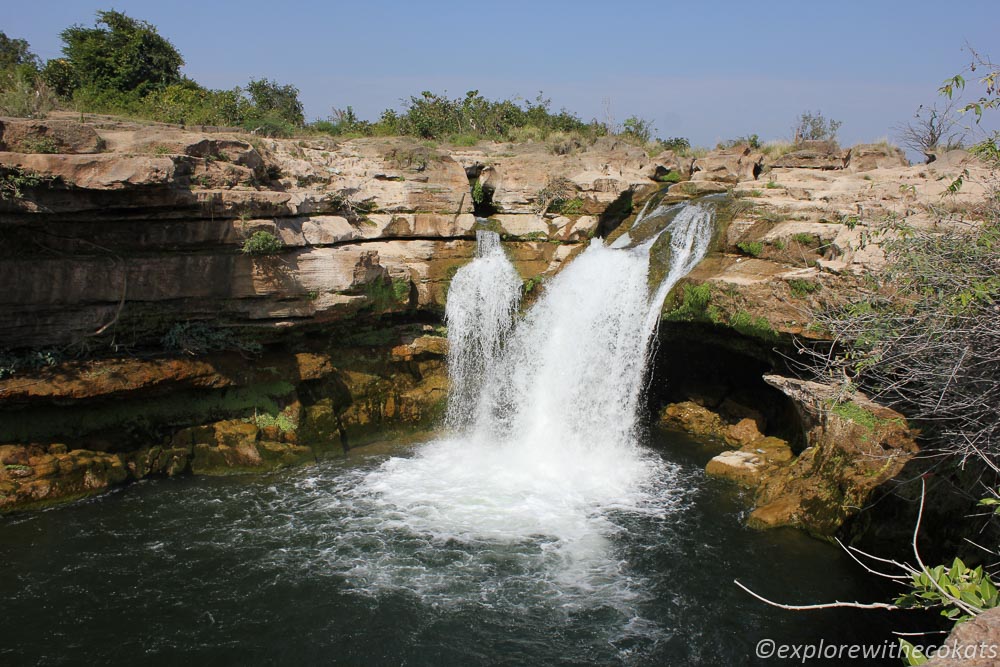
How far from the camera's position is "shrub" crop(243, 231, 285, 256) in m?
12.5

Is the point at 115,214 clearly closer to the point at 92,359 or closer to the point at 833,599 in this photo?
the point at 92,359

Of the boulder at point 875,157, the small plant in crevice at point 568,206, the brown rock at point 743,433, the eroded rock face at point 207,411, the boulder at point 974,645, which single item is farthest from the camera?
the boulder at point 875,157

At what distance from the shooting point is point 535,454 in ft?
46.3

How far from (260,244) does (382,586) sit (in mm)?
6802

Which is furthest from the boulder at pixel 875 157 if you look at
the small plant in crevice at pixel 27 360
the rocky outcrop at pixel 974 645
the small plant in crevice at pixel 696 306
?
the small plant in crevice at pixel 27 360

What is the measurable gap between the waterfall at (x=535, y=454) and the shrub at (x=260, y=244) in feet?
13.9

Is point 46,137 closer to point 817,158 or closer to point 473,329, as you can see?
point 473,329

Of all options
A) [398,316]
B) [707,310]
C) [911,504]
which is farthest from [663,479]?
[398,316]

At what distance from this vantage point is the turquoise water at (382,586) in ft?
26.9

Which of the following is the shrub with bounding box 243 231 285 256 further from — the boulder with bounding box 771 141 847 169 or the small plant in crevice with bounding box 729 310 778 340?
the boulder with bounding box 771 141 847 169

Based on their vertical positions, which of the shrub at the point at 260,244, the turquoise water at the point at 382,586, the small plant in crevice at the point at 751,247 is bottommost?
the turquoise water at the point at 382,586

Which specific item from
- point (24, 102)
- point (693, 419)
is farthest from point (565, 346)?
point (24, 102)

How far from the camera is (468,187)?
664 inches

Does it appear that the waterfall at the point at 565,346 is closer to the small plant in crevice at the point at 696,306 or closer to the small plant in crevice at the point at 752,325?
the small plant in crevice at the point at 696,306
